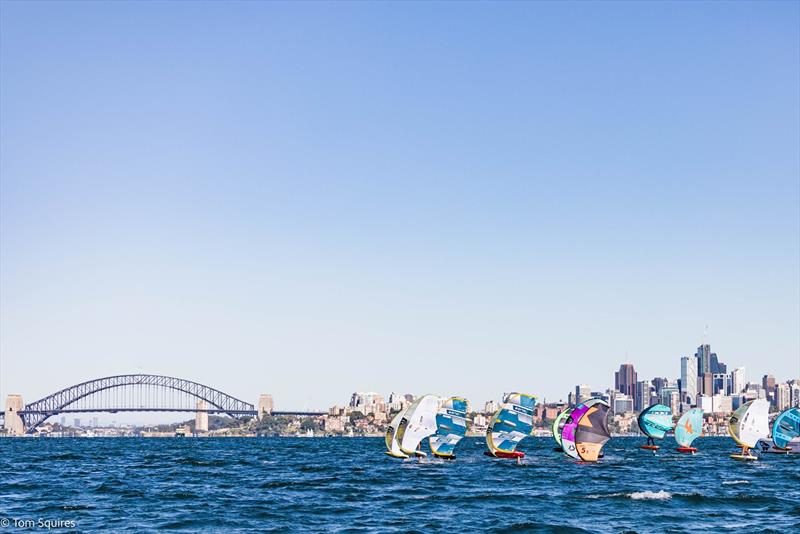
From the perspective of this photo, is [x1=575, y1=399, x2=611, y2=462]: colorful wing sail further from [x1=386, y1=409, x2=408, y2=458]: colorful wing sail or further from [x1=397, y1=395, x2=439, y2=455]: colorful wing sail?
[x1=386, y1=409, x2=408, y2=458]: colorful wing sail

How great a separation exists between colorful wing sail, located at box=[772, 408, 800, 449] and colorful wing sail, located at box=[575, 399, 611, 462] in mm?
36421

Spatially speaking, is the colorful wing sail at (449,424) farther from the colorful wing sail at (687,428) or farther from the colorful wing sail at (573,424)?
the colorful wing sail at (687,428)

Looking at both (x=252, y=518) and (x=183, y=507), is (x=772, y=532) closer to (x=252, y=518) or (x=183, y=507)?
(x=252, y=518)

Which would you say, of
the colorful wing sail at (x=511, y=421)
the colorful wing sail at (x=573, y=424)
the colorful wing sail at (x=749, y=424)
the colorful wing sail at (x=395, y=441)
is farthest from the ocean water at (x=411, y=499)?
the colorful wing sail at (x=749, y=424)

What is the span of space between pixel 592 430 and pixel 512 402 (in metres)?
7.84

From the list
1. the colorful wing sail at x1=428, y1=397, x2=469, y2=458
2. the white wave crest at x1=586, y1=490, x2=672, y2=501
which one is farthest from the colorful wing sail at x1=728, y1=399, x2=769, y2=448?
the white wave crest at x1=586, y1=490, x2=672, y2=501

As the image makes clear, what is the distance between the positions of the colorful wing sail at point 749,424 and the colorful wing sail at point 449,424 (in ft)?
122

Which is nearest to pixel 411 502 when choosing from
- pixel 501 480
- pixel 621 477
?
pixel 501 480

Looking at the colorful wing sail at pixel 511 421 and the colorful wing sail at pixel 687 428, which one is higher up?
the colorful wing sail at pixel 511 421

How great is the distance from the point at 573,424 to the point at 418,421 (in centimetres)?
1498

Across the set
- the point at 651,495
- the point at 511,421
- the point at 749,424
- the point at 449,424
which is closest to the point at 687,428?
the point at 749,424

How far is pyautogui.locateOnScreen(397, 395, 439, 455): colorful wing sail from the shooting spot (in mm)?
86625

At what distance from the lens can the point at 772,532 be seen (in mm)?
44031

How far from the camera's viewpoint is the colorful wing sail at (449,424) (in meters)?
86.6
